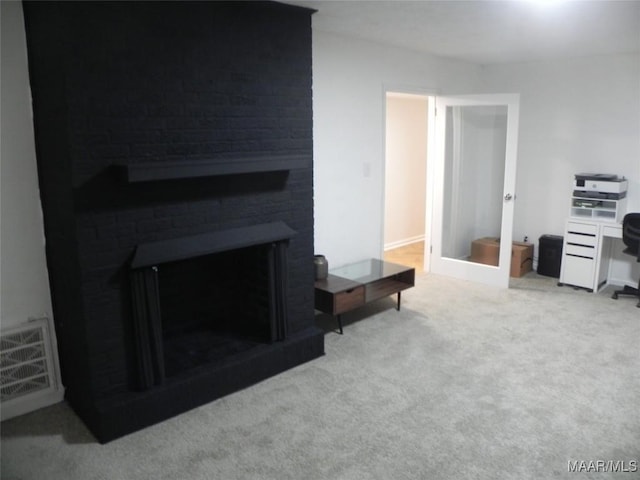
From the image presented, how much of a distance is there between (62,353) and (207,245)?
109 centimetres

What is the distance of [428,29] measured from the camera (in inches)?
147

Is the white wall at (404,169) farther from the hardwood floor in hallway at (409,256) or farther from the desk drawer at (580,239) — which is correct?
the desk drawer at (580,239)

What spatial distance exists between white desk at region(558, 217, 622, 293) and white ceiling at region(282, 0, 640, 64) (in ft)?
5.24

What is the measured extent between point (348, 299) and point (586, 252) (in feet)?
8.47

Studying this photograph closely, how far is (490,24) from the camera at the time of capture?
11.7 feet

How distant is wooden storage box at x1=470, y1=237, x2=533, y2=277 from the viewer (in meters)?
5.25

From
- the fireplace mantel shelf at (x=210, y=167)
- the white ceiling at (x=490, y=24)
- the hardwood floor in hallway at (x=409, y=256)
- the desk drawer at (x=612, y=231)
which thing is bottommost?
the hardwood floor in hallway at (x=409, y=256)

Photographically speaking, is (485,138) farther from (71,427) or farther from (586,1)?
(71,427)

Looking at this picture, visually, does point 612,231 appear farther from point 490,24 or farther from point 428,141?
point 490,24

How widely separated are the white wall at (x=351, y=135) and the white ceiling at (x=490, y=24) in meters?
0.15

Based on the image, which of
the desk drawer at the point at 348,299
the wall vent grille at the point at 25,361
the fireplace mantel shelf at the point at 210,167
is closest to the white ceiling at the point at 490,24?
the fireplace mantel shelf at the point at 210,167

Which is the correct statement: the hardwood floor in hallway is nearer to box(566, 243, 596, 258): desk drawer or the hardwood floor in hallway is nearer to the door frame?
the door frame

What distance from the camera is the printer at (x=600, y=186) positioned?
15.5ft

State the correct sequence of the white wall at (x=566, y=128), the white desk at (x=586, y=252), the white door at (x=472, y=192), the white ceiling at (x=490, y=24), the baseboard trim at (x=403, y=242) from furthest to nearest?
the baseboard trim at (x=403, y=242) < the white door at (x=472, y=192) < the white wall at (x=566, y=128) < the white desk at (x=586, y=252) < the white ceiling at (x=490, y=24)
